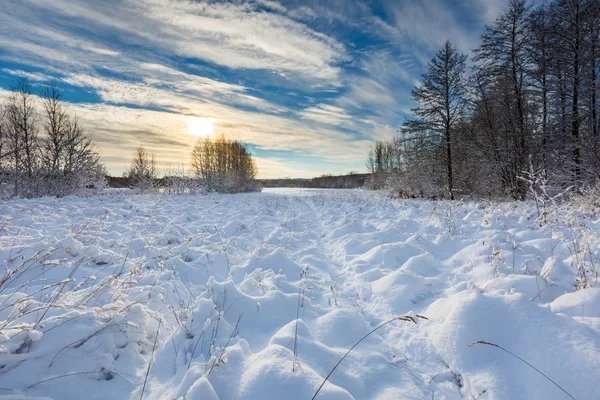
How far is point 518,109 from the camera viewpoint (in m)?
13.8

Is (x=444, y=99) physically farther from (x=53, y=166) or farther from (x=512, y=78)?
(x=53, y=166)

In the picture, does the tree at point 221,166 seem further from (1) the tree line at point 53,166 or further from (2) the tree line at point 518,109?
(2) the tree line at point 518,109

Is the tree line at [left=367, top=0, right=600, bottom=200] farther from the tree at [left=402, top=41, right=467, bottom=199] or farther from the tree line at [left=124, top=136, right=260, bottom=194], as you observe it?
the tree line at [left=124, top=136, right=260, bottom=194]

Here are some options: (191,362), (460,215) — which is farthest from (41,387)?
(460,215)

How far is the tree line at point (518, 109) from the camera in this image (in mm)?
11695

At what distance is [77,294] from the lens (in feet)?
8.45

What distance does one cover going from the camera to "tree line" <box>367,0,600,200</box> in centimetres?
1170

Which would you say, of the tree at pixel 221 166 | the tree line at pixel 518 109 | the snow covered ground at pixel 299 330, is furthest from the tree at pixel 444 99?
the tree at pixel 221 166

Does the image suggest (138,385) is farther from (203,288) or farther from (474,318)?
(474,318)

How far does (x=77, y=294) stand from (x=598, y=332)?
161 inches

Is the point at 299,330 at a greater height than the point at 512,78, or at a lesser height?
lesser

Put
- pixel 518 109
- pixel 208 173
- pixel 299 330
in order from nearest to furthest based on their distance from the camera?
pixel 299 330 → pixel 518 109 → pixel 208 173

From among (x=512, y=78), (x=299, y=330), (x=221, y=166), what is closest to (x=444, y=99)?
(x=512, y=78)

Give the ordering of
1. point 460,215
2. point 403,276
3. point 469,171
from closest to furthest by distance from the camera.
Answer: point 403,276
point 460,215
point 469,171
